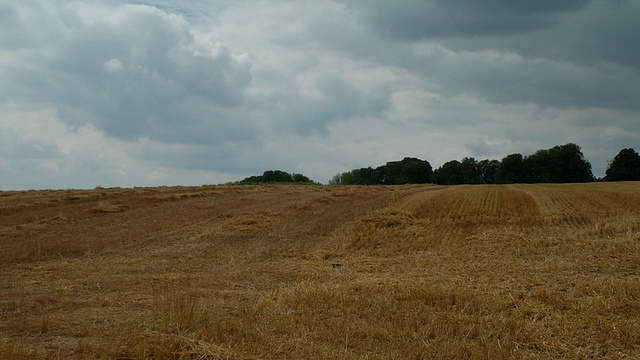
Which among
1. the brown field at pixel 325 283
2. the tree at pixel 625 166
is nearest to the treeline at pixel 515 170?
the tree at pixel 625 166

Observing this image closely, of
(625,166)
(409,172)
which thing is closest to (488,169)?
(409,172)

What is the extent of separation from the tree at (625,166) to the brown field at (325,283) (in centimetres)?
6721

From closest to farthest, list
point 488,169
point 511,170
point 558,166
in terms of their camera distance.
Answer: point 558,166, point 511,170, point 488,169

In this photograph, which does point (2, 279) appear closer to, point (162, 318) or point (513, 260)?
point (162, 318)

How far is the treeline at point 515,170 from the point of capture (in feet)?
284

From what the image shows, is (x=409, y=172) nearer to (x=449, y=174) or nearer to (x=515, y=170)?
(x=449, y=174)

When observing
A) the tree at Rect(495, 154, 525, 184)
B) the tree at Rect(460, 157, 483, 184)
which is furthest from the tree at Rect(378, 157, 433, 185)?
the tree at Rect(495, 154, 525, 184)

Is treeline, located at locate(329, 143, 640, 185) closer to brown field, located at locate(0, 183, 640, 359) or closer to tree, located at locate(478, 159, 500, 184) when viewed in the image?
tree, located at locate(478, 159, 500, 184)

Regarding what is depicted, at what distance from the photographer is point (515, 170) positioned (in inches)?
3834

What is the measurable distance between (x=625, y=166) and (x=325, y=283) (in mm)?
86508

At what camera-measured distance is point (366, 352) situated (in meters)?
7.64

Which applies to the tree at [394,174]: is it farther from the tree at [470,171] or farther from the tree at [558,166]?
the tree at [558,166]

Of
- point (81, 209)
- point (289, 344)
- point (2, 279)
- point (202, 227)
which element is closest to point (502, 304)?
point (289, 344)

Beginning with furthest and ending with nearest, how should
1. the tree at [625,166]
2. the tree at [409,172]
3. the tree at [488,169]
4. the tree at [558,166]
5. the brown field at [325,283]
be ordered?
the tree at [488,169] → the tree at [409,172] → the tree at [558,166] → the tree at [625,166] → the brown field at [325,283]
